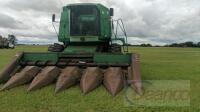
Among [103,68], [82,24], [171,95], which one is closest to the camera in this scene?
[171,95]

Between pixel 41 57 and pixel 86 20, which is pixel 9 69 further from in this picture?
pixel 86 20

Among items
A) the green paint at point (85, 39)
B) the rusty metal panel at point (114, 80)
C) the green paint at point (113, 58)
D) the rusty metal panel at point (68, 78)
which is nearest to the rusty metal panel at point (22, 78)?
the rusty metal panel at point (68, 78)

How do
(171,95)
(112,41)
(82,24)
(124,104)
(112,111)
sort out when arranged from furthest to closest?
(112,41) → (82,24) → (171,95) → (124,104) → (112,111)

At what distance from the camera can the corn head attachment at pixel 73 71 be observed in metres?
8.63

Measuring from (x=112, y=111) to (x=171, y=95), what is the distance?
2068 mm

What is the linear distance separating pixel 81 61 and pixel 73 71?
1.03 meters

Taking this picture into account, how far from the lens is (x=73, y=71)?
360 inches

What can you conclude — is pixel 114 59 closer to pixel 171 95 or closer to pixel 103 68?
pixel 103 68

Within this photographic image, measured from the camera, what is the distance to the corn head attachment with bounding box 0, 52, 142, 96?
340 inches

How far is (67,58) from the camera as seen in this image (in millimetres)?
10375

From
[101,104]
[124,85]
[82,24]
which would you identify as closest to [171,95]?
[124,85]

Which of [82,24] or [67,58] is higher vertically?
[82,24]

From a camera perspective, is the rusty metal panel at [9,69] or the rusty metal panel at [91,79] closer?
the rusty metal panel at [91,79]

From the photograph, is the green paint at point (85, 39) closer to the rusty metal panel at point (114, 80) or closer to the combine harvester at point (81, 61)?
the combine harvester at point (81, 61)
